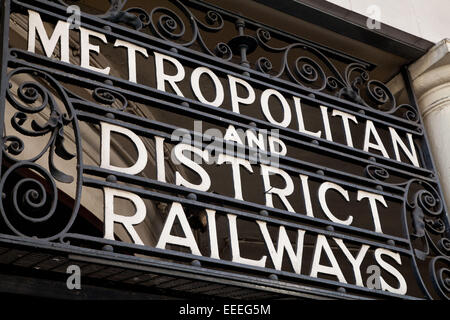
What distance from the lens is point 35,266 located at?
3.01 metres

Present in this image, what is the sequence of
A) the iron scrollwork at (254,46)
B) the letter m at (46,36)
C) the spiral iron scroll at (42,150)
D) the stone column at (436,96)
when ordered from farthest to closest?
the stone column at (436,96) < the iron scrollwork at (254,46) < the letter m at (46,36) < the spiral iron scroll at (42,150)

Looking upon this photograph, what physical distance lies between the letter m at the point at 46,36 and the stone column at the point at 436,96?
7.70ft

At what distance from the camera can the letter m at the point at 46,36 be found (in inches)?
133

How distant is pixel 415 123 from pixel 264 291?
180cm

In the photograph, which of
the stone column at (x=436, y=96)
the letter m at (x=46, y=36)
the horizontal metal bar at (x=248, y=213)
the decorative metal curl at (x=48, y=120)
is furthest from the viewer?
the stone column at (x=436, y=96)

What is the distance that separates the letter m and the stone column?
7.70 feet

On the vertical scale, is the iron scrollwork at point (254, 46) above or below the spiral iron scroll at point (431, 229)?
above

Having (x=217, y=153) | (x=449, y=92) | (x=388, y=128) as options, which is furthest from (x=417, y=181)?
(x=217, y=153)

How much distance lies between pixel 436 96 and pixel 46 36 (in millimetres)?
2500

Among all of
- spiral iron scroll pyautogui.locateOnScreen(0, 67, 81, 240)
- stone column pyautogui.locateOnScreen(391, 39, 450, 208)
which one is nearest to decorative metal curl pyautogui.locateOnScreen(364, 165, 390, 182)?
stone column pyautogui.locateOnScreen(391, 39, 450, 208)

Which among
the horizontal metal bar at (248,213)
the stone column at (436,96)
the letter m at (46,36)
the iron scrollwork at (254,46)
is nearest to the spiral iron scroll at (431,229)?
the horizontal metal bar at (248,213)

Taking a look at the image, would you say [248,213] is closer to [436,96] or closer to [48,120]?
[48,120]

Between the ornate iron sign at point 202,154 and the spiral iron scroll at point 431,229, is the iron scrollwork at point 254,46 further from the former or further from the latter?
the spiral iron scroll at point 431,229
